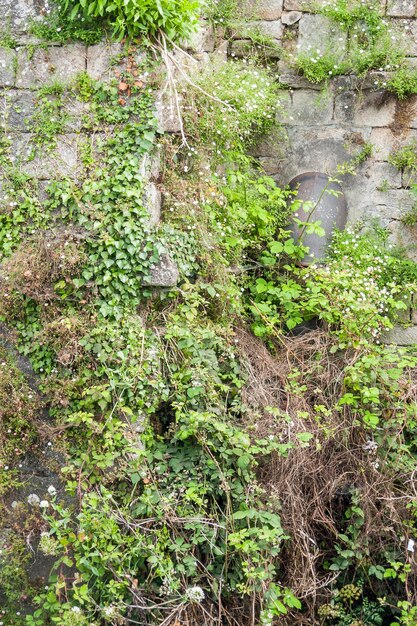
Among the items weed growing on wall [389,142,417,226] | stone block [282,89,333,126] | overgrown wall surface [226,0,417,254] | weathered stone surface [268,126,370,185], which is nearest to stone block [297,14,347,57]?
overgrown wall surface [226,0,417,254]

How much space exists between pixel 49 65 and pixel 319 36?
2.34 meters

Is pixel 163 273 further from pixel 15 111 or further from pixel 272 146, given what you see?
pixel 272 146

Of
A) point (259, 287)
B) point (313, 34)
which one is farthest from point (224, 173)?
point (313, 34)

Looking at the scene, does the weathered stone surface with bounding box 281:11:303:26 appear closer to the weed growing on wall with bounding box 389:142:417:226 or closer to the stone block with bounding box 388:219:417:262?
the weed growing on wall with bounding box 389:142:417:226

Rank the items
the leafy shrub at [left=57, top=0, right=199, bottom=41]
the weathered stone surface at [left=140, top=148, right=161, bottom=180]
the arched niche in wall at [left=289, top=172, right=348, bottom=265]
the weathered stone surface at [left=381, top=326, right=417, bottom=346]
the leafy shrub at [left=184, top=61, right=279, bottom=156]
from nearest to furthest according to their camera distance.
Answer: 1. the leafy shrub at [left=57, top=0, right=199, bottom=41]
2. the weathered stone surface at [left=140, top=148, right=161, bottom=180]
3. the leafy shrub at [left=184, top=61, right=279, bottom=156]
4. the arched niche in wall at [left=289, top=172, right=348, bottom=265]
5. the weathered stone surface at [left=381, top=326, right=417, bottom=346]

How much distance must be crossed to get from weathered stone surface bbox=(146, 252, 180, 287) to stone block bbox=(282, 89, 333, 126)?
2.08 metres

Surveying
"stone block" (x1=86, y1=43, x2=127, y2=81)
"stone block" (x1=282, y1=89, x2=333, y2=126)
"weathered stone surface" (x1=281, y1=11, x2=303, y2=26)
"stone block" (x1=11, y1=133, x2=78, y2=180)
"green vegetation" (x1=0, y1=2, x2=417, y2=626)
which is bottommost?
"green vegetation" (x1=0, y1=2, x2=417, y2=626)

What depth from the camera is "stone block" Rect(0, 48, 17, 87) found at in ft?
14.3

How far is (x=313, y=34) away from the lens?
5.67 meters

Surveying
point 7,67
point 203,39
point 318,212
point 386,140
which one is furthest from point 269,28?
point 7,67

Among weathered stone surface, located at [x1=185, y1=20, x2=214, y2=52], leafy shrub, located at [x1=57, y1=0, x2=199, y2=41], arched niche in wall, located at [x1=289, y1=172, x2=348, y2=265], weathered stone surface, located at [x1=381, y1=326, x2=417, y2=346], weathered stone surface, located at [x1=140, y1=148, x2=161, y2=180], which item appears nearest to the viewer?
leafy shrub, located at [x1=57, y1=0, x2=199, y2=41]

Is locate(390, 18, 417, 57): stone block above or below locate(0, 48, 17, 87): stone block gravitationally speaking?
above

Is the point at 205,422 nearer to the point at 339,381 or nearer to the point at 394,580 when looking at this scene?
the point at 339,381

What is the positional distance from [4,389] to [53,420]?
13.2 inches
